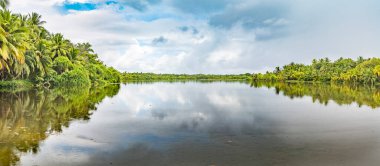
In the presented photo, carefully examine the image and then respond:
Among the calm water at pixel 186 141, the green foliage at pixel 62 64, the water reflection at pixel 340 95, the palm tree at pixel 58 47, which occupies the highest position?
the palm tree at pixel 58 47

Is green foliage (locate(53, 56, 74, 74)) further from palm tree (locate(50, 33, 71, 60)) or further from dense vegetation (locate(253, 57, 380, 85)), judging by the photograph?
dense vegetation (locate(253, 57, 380, 85))

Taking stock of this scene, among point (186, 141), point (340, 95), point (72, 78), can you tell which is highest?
point (72, 78)

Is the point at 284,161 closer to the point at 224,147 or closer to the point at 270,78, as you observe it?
the point at 224,147

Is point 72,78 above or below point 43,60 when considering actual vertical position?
below

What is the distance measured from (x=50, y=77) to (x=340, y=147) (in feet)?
159

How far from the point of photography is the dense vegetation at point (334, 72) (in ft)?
267

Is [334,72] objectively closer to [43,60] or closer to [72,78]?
[72,78]

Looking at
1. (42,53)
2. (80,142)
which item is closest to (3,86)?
(42,53)

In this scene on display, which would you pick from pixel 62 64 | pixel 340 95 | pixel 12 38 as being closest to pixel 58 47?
pixel 62 64

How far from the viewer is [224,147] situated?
940 cm

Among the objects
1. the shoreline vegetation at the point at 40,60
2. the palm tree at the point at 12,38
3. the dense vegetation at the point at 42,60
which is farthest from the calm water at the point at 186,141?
the dense vegetation at the point at 42,60

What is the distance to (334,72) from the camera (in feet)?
353

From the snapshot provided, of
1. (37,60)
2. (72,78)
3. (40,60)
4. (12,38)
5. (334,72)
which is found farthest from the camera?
(334,72)

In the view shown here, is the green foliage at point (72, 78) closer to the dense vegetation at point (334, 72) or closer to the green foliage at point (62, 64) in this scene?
the green foliage at point (62, 64)
